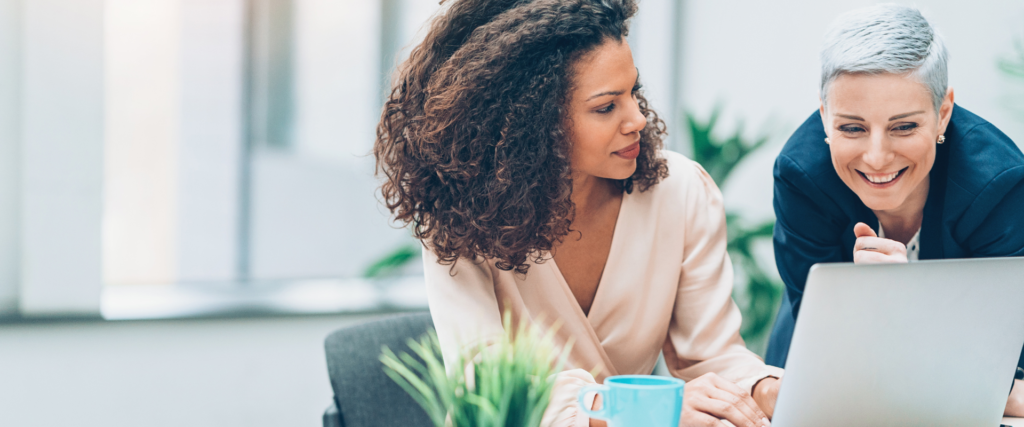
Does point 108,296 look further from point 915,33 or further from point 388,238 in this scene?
point 915,33

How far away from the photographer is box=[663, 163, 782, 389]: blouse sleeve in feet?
4.12

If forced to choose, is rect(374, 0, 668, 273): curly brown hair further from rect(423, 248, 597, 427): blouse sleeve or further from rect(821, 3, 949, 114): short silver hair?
rect(821, 3, 949, 114): short silver hair

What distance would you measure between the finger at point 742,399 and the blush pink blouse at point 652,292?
8.8 inches

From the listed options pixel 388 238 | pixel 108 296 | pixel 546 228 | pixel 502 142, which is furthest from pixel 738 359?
pixel 108 296

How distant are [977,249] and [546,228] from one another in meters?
0.74

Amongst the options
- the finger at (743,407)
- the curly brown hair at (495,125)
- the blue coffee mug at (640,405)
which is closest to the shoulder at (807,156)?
the curly brown hair at (495,125)

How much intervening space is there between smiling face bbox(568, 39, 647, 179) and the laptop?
1.82 feet

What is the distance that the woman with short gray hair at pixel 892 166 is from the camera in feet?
3.61

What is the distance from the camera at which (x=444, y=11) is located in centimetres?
122

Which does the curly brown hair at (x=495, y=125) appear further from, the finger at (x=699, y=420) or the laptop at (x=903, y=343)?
the laptop at (x=903, y=343)

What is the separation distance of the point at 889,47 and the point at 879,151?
161 millimetres

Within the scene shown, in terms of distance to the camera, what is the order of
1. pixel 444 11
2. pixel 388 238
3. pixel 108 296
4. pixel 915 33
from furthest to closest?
1. pixel 388 238
2. pixel 108 296
3. pixel 444 11
4. pixel 915 33

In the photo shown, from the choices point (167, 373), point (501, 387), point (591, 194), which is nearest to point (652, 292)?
point (591, 194)

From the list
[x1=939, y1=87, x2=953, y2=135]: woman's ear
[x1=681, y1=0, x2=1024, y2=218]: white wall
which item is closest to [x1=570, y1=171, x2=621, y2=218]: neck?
[x1=939, y1=87, x2=953, y2=135]: woman's ear
